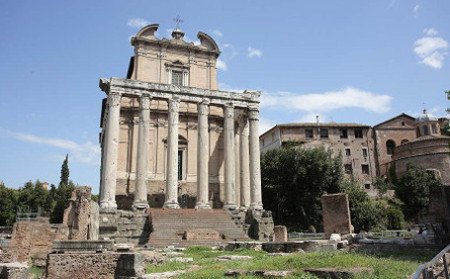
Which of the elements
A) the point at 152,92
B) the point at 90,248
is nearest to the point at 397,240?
the point at 90,248

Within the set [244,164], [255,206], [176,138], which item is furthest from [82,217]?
[244,164]

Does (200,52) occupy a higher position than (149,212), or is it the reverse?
(200,52)

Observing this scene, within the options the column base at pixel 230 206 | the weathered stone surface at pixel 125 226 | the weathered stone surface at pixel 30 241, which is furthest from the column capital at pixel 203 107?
the weathered stone surface at pixel 30 241

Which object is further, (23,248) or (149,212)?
(149,212)

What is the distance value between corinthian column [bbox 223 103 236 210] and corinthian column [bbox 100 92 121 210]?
7.89m

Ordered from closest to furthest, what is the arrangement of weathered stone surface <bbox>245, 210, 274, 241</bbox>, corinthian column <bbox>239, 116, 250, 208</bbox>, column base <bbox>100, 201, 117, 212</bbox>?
1. column base <bbox>100, 201, 117, 212</bbox>
2. weathered stone surface <bbox>245, 210, 274, 241</bbox>
3. corinthian column <bbox>239, 116, 250, 208</bbox>

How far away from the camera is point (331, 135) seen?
5625 cm

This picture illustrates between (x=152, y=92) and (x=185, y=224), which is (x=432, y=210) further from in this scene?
(x=152, y=92)

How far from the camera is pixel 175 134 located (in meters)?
28.5

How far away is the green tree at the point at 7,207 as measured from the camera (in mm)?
57125

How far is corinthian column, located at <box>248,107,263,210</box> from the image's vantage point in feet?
96.1

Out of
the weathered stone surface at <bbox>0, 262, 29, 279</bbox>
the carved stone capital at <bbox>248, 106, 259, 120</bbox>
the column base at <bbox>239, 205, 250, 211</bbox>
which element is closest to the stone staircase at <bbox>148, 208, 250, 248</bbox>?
the column base at <bbox>239, 205, 250, 211</bbox>

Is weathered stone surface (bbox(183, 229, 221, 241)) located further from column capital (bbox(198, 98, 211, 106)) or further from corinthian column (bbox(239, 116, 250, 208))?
column capital (bbox(198, 98, 211, 106))

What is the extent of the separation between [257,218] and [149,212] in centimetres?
736
